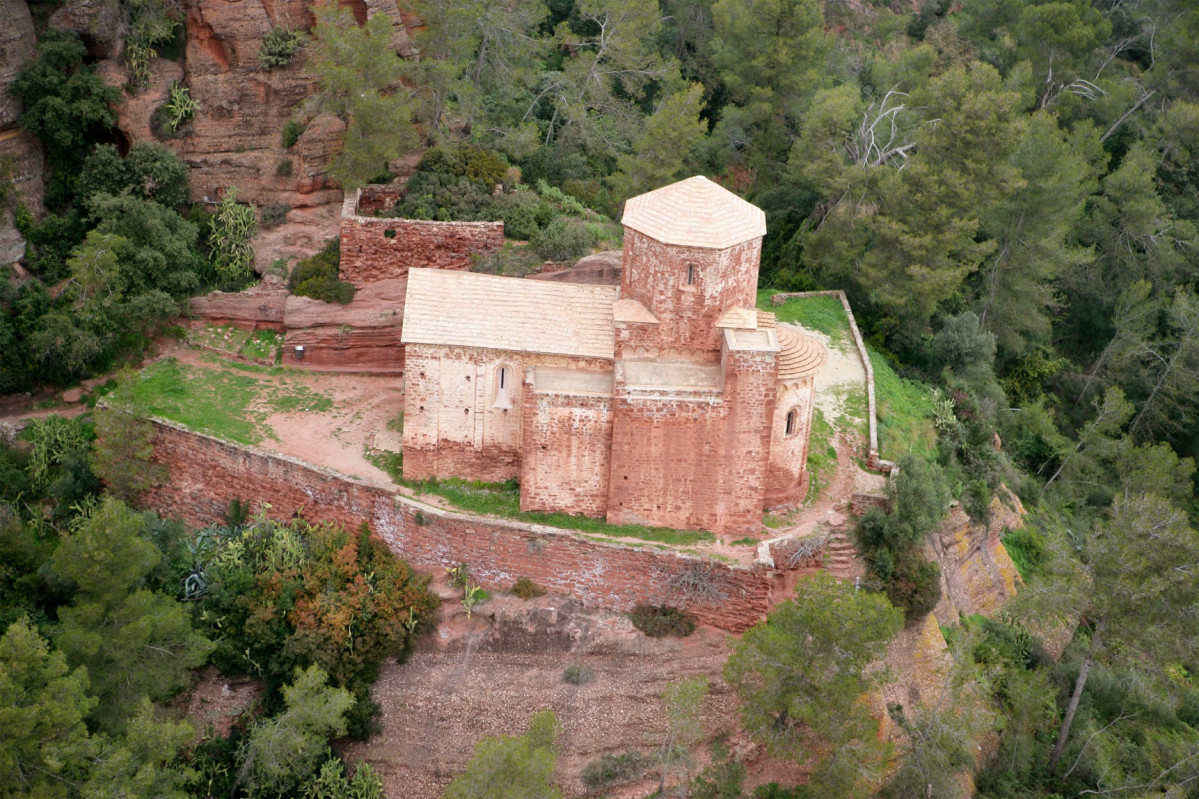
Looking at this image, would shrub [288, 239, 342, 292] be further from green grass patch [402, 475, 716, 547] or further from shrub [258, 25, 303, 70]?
green grass patch [402, 475, 716, 547]

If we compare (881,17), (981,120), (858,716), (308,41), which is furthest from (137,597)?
(881,17)

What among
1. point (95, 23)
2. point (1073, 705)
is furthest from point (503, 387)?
point (95, 23)

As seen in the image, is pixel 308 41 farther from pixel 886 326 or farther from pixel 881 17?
pixel 881 17

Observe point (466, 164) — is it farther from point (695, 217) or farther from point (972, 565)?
point (972, 565)

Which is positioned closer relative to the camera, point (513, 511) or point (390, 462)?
point (513, 511)

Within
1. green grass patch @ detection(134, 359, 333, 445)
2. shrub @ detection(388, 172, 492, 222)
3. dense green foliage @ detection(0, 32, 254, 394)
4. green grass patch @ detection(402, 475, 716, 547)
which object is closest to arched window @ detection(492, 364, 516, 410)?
green grass patch @ detection(402, 475, 716, 547)

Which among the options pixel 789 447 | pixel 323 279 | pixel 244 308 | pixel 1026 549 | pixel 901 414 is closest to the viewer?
pixel 789 447
